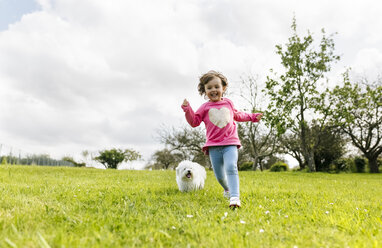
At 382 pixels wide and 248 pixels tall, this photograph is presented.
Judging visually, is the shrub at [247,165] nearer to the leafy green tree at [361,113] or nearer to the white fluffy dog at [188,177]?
the leafy green tree at [361,113]

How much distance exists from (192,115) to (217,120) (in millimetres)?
428

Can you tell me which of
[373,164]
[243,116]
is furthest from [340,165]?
[243,116]

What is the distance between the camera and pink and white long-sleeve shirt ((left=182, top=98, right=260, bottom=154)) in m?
4.41

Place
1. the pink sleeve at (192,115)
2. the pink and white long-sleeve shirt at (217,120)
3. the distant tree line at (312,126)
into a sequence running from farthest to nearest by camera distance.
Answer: the distant tree line at (312,126) → the pink sleeve at (192,115) → the pink and white long-sleeve shirt at (217,120)

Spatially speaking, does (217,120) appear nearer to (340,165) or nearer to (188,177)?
(188,177)

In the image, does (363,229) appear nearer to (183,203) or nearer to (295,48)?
(183,203)

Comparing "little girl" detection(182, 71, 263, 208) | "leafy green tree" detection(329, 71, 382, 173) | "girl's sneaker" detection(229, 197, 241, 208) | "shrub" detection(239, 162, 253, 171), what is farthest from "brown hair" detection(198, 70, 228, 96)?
"shrub" detection(239, 162, 253, 171)

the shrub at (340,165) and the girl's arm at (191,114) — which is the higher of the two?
the girl's arm at (191,114)

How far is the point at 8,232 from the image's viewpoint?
255cm

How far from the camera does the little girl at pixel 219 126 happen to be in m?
4.24

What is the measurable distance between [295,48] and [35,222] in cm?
2242

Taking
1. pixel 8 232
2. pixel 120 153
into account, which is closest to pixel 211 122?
pixel 8 232

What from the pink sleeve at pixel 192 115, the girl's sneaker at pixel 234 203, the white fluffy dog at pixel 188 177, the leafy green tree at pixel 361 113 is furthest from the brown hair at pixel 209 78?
the leafy green tree at pixel 361 113

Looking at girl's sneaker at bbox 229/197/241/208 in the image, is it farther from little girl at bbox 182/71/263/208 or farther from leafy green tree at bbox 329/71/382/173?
leafy green tree at bbox 329/71/382/173
